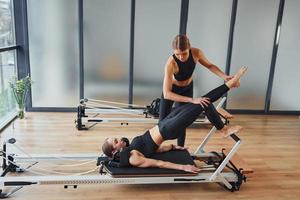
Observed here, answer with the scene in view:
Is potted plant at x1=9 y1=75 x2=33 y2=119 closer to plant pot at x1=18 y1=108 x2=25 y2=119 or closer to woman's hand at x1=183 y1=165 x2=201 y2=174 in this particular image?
plant pot at x1=18 y1=108 x2=25 y2=119

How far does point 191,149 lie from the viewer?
11.6 ft

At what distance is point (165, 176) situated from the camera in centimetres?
249

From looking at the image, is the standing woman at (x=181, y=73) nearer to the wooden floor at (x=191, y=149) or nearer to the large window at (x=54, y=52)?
the wooden floor at (x=191, y=149)


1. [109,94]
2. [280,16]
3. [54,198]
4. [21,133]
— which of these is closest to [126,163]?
[54,198]

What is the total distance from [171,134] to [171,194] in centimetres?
52

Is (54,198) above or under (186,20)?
under

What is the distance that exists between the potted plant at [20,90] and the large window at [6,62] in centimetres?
11

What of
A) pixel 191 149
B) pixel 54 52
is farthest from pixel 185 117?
pixel 54 52

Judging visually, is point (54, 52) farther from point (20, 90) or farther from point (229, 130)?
point (229, 130)

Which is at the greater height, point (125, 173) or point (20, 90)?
point (20, 90)

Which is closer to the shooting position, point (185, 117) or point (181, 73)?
point (185, 117)

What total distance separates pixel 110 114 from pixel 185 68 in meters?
2.34

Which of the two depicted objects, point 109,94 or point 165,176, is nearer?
point 165,176

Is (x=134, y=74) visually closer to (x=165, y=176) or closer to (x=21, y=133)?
(x=21, y=133)
